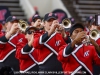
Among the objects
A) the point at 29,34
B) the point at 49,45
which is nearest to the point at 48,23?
the point at 49,45

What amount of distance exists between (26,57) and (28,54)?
0.25 feet

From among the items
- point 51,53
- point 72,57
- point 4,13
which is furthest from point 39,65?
point 4,13

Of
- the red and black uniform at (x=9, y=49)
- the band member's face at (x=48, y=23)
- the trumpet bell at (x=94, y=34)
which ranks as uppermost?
the band member's face at (x=48, y=23)

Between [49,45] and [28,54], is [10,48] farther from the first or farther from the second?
[49,45]

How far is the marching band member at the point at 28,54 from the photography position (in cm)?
1253

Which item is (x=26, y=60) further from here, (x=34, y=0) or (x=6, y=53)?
(x=34, y=0)

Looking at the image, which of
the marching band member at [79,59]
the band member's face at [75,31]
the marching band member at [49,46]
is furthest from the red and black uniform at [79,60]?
the marching band member at [49,46]

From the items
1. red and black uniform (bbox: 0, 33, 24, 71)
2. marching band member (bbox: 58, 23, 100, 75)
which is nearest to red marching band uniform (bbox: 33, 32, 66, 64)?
marching band member (bbox: 58, 23, 100, 75)

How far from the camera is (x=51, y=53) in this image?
12.0 m

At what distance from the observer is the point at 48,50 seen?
39.4 ft

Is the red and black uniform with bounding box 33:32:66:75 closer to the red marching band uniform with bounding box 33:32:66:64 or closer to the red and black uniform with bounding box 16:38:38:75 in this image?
the red marching band uniform with bounding box 33:32:66:64

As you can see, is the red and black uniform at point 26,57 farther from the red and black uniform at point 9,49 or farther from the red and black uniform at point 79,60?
the red and black uniform at point 79,60

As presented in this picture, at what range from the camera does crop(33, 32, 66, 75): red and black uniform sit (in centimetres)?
1183

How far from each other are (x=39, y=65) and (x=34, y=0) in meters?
13.4
